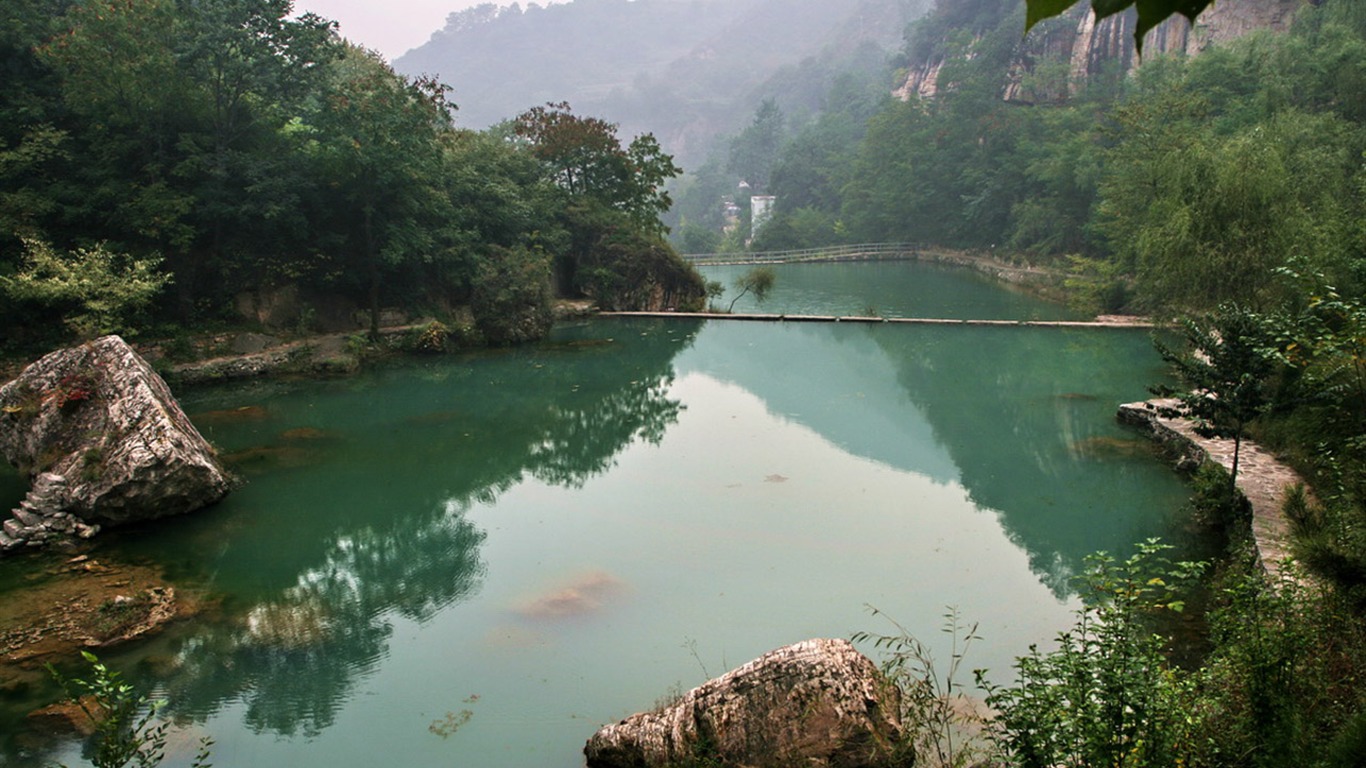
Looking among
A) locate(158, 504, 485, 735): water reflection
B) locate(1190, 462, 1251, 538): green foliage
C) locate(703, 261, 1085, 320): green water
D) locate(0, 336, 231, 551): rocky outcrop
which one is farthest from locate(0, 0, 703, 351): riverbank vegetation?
locate(1190, 462, 1251, 538): green foliage

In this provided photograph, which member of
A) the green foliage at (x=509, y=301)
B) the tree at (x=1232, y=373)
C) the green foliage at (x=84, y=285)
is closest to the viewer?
the tree at (x=1232, y=373)

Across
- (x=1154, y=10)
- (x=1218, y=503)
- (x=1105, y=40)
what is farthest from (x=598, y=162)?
(x=1105, y=40)

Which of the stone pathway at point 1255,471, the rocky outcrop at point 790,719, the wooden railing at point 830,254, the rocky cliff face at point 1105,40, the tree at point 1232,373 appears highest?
the rocky cliff face at point 1105,40

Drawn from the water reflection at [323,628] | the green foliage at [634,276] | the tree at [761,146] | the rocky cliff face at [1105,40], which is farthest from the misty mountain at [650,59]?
the water reflection at [323,628]

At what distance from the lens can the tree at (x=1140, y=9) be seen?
113cm

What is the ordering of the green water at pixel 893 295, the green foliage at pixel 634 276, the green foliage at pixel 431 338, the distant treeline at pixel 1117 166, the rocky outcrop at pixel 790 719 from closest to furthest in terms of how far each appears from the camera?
1. the rocky outcrop at pixel 790 719
2. the distant treeline at pixel 1117 166
3. the green foliage at pixel 431 338
4. the green foliage at pixel 634 276
5. the green water at pixel 893 295

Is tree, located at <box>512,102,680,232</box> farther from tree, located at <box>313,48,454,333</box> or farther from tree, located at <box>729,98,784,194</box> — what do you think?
tree, located at <box>729,98,784,194</box>

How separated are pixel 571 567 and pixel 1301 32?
28.0 metres

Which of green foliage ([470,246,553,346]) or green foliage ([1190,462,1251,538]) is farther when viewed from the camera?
green foliage ([470,246,553,346])

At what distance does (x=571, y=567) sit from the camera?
827cm

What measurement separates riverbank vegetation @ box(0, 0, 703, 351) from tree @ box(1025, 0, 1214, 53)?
49.6ft

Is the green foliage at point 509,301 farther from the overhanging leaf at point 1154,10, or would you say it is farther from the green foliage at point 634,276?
the overhanging leaf at point 1154,10

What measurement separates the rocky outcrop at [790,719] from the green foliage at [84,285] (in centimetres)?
1241

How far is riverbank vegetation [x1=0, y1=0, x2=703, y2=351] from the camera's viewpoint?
14.3m
